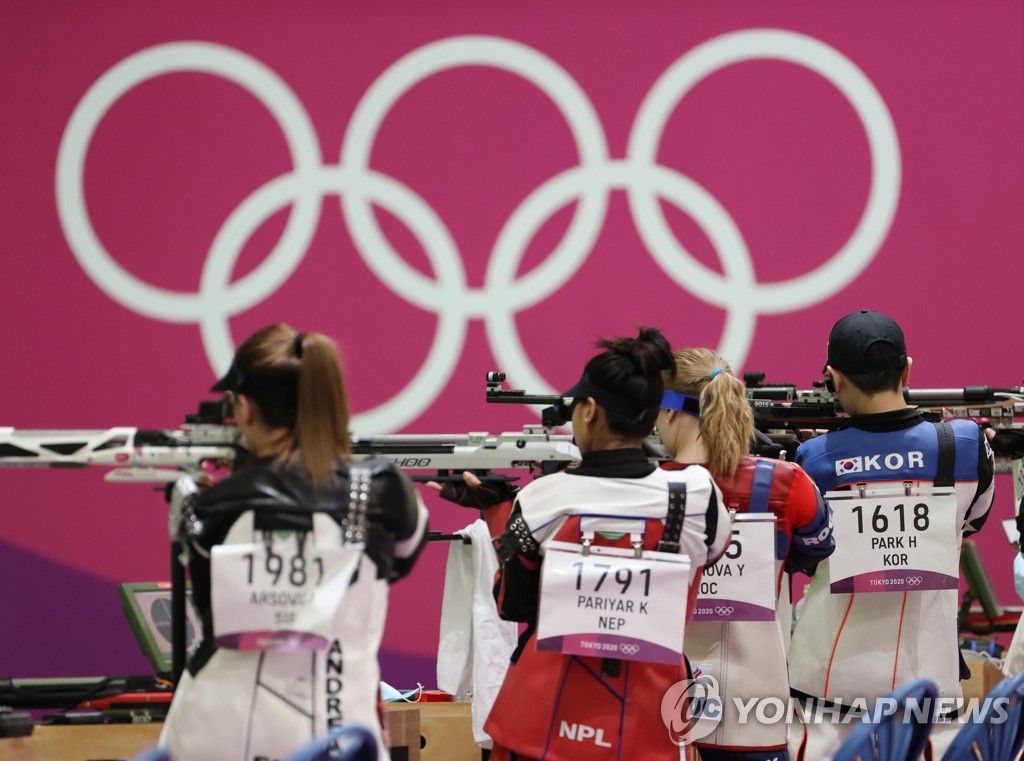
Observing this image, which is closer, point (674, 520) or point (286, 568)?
point (286, 568)

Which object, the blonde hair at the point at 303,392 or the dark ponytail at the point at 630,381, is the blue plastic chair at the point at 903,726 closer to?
the dark ponytail at the point at 630,381

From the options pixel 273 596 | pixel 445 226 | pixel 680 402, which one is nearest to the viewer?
pixel 273 596

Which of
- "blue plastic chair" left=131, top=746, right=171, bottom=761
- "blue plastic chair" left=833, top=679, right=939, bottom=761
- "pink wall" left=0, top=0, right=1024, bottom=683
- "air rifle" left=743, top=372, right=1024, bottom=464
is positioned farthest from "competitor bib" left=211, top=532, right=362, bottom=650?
"pink wall" left=0, top=0, right=1024, bottom=683

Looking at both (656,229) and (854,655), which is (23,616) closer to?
(656,229)

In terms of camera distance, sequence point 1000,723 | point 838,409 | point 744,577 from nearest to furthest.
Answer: point 1000,723
point 744,577
point 838,409

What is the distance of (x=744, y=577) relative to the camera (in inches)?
135

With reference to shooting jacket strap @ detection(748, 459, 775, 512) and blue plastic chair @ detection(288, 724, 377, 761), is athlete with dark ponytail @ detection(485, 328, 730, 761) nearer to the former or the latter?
shooting jacket strap @ detection(748, 459, 775, 512)

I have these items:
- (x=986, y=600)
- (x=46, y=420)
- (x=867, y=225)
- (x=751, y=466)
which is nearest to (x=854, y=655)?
(x=751, y=466)

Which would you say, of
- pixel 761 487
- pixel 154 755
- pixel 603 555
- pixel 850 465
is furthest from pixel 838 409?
pixel 154 755

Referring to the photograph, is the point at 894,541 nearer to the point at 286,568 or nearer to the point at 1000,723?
the point at 1000,723

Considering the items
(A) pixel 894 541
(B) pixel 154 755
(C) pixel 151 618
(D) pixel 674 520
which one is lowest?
(C) pixel 151 618

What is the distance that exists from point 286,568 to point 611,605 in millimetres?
853

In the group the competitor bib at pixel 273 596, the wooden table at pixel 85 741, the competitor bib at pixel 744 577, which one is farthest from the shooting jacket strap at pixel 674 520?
the wooden table at pixel 85 741

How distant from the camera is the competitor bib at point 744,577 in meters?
3.44
